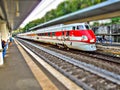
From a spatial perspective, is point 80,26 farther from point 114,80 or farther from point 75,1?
point 75,1

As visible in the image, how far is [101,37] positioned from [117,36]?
2579 mm

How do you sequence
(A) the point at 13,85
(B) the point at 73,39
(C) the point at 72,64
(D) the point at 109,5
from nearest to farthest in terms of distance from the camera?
(A) the point at 13,85
(C) the point at 72,64
(B) the point at 73,39
(D) the point at 109,5

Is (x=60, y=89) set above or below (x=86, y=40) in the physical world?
below

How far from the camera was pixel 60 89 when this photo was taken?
6664mm

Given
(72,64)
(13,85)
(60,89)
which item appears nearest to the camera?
(60,89)

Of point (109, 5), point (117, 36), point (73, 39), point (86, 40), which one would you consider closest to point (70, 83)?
point (86, 40)

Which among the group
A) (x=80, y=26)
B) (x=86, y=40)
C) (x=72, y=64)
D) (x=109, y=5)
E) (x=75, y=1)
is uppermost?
(x=75, y=1)

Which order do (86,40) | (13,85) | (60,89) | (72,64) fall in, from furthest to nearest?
(86,40) < (72,64) < (13,85) < (60,89)

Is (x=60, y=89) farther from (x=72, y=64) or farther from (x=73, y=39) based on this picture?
(x=73, y=39)

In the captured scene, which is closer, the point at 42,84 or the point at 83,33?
the point at 42,84

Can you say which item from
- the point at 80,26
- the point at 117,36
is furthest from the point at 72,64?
the point at 117,36

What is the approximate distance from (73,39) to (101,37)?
15.3m

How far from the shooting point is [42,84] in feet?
23.8

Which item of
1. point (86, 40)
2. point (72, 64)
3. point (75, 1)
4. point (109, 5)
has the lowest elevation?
point (72, 64)
